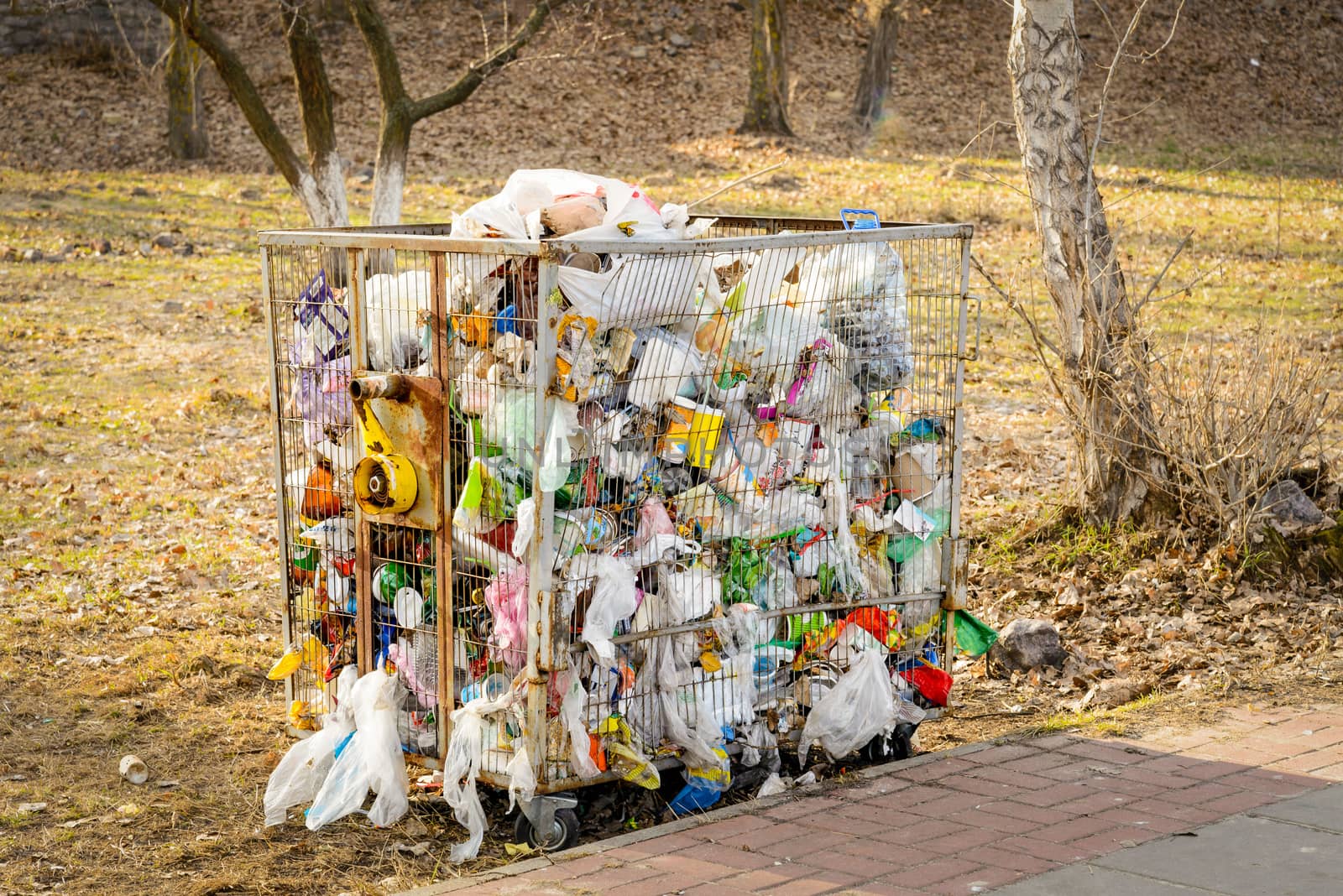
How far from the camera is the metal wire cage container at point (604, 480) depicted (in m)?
4.30

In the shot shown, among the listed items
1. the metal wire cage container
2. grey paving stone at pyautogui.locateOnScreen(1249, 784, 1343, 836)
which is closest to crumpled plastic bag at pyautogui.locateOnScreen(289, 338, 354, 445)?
the metal wire cage container

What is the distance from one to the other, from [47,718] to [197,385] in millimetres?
5939

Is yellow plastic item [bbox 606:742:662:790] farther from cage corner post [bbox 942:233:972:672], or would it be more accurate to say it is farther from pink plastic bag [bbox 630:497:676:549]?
cage corner post [bbox 942:233:972:672]

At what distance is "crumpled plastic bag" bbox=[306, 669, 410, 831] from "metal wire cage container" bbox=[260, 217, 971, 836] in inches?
4.6

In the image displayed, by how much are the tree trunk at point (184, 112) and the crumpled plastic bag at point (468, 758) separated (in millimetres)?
20345

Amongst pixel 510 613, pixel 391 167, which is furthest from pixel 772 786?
pixel 391 167

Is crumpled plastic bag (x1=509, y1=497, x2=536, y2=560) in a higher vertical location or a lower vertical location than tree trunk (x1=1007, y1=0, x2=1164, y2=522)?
lower

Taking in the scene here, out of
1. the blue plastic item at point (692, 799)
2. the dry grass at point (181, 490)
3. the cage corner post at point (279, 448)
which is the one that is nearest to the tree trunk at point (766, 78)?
the dry grass at point (181, 490)

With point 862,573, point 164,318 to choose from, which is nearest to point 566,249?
point 862,573

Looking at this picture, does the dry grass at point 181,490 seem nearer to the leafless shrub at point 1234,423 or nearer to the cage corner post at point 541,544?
the cage corner post at point 541,544

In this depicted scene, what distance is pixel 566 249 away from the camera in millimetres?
4117

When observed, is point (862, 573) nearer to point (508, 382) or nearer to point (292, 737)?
point (508, 382)

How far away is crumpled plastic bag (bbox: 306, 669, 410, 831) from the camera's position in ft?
14.6

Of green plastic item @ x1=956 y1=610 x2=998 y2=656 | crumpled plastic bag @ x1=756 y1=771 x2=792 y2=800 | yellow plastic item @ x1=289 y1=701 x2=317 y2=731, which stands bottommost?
crumpled plastic bag @ x1=756 y1=771 x2=792 y2=800
